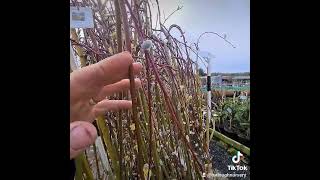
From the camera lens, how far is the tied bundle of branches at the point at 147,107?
146 centimetres

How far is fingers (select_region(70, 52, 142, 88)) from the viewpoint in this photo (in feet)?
3.69

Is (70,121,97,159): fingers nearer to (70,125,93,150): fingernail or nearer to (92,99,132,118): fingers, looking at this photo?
(70,125,93,150): fingernail

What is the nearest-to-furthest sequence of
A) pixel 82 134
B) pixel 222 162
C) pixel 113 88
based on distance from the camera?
pixel 82 134
pixel 113 88
pixel 222 162

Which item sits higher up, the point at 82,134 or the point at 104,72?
the point at 104,72

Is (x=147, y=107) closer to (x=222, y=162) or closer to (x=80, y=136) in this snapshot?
(x=222, y=162)

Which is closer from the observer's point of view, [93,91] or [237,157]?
[93,91]

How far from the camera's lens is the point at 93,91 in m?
1.20

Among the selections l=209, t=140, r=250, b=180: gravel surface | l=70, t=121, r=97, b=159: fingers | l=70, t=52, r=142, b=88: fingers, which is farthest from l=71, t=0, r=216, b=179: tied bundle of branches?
l=70, t=121, r=97, b=159: fingers

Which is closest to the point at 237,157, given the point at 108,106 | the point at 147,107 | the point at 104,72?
the point at 147,107

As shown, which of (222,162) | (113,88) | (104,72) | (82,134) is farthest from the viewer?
(222,162)

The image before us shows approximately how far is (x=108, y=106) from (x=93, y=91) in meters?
0.16

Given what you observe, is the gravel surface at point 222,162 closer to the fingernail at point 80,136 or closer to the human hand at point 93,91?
the human hand at point 93,91
